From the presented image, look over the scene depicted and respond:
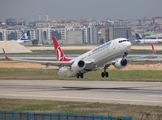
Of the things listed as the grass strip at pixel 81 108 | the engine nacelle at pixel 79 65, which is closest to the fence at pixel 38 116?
the grass strip at pixel 81 108

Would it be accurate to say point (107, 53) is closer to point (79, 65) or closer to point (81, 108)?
point (79, 65)

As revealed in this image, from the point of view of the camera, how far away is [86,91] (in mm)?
58656

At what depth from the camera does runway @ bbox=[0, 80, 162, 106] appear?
5031cm

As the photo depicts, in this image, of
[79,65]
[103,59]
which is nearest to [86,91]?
[79,65]

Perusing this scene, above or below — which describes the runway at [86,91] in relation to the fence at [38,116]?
below

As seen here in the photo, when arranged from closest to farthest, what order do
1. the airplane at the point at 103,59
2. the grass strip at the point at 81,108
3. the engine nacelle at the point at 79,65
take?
the grass strip at the point at 81,108 < the airplane at the point at 103,59 < the engine nacelle at the point at 79,65

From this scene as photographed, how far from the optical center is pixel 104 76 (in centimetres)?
7012

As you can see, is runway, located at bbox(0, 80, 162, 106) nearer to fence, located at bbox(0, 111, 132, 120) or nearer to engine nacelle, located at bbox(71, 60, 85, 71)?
engine nacelle, located at bbox(71, 60, 85, 71)

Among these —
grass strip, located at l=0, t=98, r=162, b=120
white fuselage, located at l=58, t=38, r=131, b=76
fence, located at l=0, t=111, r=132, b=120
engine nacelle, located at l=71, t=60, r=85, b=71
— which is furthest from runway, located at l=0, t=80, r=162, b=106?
fence, located at l=0, t=111, r=132, b=120

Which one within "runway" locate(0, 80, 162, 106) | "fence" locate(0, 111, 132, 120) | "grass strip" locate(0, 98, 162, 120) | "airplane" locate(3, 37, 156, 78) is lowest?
"runway" locate(0, 80, 162, 106)

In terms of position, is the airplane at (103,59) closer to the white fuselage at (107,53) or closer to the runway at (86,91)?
the white fuselage at (107,53)

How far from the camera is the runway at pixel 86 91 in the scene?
1981 inches

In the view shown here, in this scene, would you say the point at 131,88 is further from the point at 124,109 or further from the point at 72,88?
the point at 124,109

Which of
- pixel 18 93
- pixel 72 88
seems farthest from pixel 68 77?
pixel 18 93
